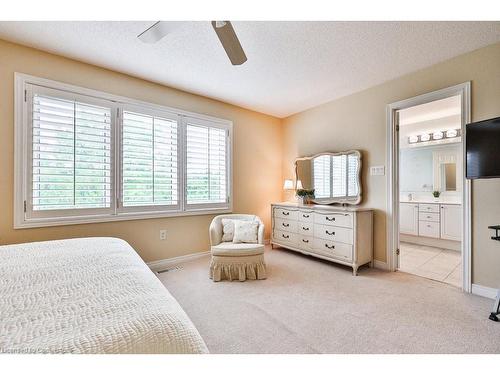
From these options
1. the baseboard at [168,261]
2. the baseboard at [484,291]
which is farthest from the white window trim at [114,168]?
the baseboard at [484,291]

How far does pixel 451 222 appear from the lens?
386cm

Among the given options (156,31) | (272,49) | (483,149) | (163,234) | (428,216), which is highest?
(272,49)

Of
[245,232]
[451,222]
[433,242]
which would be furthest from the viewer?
[433,242]

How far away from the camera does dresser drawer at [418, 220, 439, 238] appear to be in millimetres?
4051

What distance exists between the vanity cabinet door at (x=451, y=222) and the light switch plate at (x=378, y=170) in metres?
1.97

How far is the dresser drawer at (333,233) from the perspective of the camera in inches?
111

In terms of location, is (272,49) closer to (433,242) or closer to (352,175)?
(352,175)

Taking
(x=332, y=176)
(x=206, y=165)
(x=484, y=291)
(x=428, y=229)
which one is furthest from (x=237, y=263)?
(x=428, y=229)

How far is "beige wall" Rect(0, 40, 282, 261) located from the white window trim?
6cm

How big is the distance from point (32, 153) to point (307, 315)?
3011 mm

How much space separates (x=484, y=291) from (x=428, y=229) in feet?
7.17

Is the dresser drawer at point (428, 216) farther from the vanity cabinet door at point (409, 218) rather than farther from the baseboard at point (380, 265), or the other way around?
the baseboard at point (380, 265)
